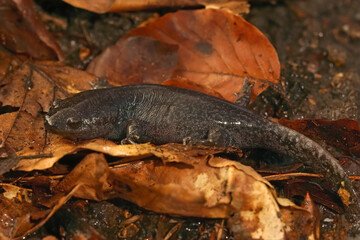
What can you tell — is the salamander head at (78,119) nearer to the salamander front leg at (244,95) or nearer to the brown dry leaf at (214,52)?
the brown dry leaf at (214,52)

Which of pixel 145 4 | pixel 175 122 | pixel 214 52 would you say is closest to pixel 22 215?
pixel 175 122

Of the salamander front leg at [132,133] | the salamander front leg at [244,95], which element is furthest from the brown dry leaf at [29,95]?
the salamander front leg at [244,95]

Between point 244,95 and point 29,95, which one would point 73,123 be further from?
point 244,95

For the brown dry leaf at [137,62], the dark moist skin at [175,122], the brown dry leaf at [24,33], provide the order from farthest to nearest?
1. the brown dry leaf at [24,33]
2. the brown dry leaf at [137,62]
3. the dark moist skin at [175,122]

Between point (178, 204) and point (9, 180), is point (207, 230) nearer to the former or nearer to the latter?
point (178, 204)

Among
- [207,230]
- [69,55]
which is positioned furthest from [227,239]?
[69,55]

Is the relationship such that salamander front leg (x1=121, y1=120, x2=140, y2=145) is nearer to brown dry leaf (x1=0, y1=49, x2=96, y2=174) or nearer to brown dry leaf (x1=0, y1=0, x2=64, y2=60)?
brown dry leaf (x1=0, y1=49, x2=96, y2=174)
